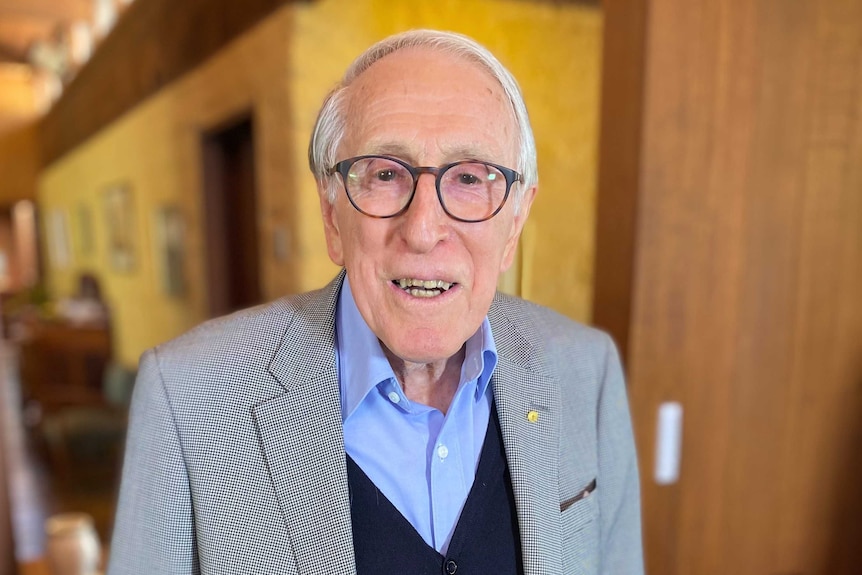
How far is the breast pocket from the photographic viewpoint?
2.56ft

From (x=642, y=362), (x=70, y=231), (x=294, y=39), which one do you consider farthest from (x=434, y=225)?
(x=70, y=231)

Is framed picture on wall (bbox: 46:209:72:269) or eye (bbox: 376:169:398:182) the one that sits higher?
eye (bbox: 376:169:398:182)

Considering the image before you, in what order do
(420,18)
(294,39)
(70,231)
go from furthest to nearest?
(70,231)
(294,39)
(420,18)

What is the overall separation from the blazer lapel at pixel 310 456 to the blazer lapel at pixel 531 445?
25 centimetres

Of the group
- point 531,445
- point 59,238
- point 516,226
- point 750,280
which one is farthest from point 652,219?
point 59,238

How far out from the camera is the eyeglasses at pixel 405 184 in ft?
2.14

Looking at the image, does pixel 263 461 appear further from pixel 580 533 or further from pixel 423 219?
pixel 580 533

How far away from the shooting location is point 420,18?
6.00 ft

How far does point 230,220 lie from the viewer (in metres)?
3.11

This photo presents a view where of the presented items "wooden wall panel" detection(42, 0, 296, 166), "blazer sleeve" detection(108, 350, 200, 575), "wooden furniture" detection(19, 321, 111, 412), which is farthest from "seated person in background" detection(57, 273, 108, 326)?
"blazer sleeve" detection(108, 350, 200, 575)

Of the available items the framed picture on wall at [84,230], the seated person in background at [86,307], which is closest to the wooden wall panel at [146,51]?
the framed picture on wall at [84,230]

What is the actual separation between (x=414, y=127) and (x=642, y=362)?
2.55 ft

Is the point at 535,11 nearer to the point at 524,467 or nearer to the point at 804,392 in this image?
the point at 804,392

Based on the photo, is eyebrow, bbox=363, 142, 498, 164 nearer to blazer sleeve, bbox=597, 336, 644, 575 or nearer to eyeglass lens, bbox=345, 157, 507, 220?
eyeglass lens, bbox=345, 157, 507, 220
